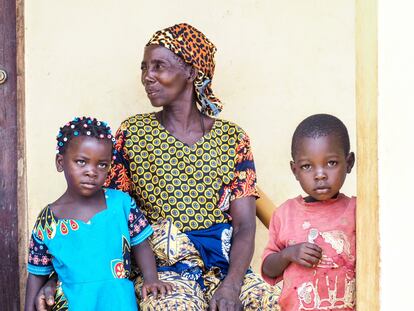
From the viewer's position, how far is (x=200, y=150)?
3.95 meters

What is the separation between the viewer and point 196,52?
13.2 feet

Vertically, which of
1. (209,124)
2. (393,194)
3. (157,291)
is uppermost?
(209,124)

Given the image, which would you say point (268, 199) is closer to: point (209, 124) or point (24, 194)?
point (209, 124)

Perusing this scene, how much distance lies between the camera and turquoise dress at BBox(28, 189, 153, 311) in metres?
3.44

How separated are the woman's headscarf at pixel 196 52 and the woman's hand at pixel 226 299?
2.88ft

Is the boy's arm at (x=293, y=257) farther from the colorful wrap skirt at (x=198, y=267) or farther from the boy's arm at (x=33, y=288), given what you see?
the boy's arm at (x=33, y=288)

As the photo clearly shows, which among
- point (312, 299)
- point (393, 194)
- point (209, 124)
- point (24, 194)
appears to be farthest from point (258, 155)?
point (393, 194)

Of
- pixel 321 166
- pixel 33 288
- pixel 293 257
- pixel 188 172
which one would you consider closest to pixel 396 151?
pixel 321 166

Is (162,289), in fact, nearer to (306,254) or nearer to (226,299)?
(226,299)

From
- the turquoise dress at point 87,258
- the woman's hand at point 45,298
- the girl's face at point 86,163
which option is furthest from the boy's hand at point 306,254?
the woman's hand at point 45,298

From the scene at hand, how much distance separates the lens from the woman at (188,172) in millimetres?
3785

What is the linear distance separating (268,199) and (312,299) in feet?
4.11

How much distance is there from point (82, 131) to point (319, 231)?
0.98 metres

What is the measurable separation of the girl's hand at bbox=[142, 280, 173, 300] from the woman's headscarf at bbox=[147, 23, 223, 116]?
923 mm
